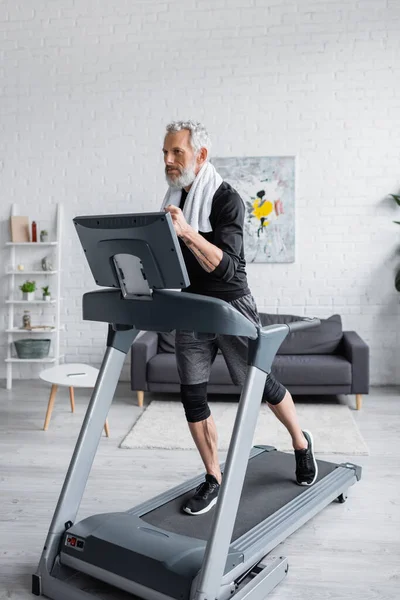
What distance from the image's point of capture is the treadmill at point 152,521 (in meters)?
1.75

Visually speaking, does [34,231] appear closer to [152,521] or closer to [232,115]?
[232,115]

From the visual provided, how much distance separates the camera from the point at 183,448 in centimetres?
349

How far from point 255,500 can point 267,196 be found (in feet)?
10.7

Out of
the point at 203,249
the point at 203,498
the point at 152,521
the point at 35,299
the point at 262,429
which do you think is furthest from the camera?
the point at 35,299

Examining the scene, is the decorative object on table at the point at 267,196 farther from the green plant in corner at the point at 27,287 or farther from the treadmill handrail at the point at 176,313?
the treadmill handrail at the point at 176,313

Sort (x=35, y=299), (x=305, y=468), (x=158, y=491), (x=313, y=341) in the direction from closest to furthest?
1. (x=305, y=468)
2. (x=158, y=491)
3. (x=313, y=341)
4. (x=35, y=299)

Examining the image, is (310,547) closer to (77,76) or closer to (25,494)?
(25,494)

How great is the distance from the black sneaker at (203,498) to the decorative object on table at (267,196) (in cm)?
309

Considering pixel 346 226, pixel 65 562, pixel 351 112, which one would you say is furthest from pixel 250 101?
pixel 65 562

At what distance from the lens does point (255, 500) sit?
2.49 m

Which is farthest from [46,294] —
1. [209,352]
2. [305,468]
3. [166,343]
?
[305,468]

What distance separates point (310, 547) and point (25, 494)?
1321 mm

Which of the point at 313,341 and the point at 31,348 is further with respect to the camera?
the point at 31,348

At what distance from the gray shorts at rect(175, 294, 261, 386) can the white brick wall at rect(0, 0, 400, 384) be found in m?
2.98
